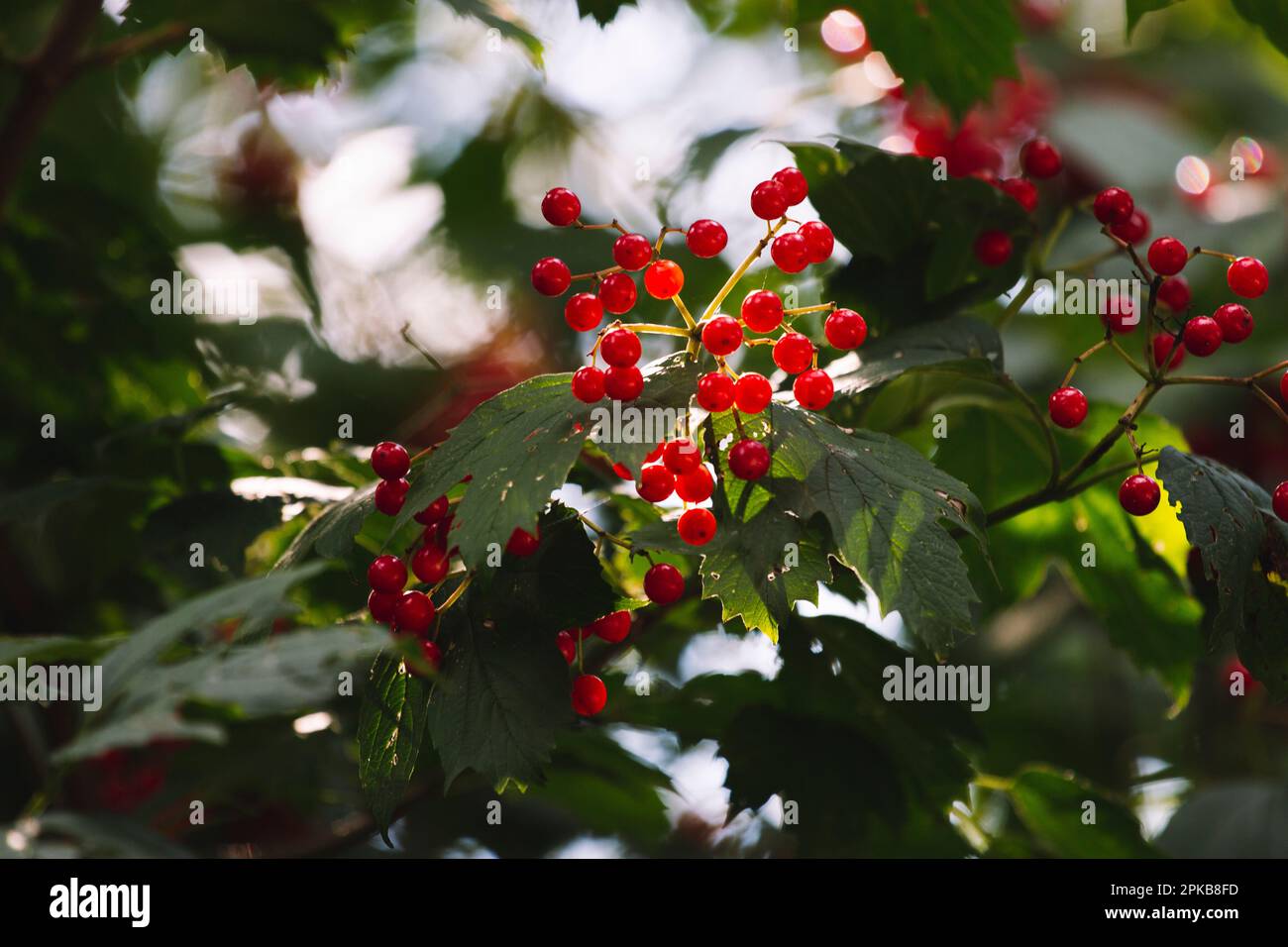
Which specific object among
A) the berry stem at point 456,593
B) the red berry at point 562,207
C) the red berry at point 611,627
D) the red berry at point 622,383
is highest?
the red berry at point 562,207

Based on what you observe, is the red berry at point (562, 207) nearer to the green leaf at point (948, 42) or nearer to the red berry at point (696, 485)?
the red berry at point (696, 485)

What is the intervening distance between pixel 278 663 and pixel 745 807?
2.45ft

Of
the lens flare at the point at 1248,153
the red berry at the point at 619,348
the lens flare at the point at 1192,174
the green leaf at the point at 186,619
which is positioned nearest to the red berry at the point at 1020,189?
the red berry at the point at 619,348

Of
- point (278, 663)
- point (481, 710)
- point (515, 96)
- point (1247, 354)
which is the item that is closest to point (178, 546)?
point (481, 710)

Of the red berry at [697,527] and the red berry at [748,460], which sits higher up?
the red berry at [748,460]

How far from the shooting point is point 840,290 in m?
1.31

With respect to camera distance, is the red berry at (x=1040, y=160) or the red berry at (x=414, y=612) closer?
the red berry at (x=414, y=612)

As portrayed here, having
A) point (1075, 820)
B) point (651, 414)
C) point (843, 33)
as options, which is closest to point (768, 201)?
point (651, 414)

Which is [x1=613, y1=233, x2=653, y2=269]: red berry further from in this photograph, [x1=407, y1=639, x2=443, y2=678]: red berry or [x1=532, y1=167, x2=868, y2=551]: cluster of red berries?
[x1=407, y1=639, x2=443, y2=678]: red berry

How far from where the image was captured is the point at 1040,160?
1.35 meters

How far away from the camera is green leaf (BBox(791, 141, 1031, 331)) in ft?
4.15

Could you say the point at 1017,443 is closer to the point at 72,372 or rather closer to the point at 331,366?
the point at 331,366

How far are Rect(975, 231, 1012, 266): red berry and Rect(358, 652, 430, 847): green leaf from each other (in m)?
0.73

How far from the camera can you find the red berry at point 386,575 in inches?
39.3
